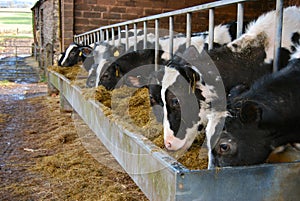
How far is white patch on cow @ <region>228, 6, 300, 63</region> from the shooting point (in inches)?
119

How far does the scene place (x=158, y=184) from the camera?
5.42 feet

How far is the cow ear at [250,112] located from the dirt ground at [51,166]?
1.71 m

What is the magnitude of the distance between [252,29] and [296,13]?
1.46 ft

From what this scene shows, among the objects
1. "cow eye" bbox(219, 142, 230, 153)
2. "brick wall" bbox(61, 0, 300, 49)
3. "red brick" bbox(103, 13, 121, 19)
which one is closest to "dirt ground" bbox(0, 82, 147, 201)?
"cow eye" bbox(219, 142, 230, 153)

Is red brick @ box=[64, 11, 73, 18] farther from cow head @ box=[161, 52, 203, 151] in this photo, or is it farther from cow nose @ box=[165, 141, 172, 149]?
cow nose @ box=[165, 141, 172, 149]

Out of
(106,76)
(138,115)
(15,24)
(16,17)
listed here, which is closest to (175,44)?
(106,76)

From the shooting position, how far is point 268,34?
3096 mm

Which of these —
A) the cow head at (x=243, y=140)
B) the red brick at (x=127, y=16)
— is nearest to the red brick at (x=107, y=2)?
the red brick at (x=127, y=16)

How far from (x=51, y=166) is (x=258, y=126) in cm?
283

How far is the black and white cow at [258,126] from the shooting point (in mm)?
1971

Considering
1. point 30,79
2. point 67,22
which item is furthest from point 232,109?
point 30,79

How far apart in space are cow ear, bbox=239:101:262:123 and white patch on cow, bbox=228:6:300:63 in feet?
3.76

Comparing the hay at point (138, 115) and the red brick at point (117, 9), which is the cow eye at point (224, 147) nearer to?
the hay at point (138, 115)

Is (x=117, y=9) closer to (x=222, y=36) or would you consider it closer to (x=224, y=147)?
(x=222, y=36)
